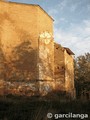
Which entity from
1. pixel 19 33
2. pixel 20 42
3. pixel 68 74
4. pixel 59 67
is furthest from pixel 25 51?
pixel 68 74

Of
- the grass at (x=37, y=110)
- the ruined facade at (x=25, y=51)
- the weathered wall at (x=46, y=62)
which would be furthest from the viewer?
the weathered wall at (x=46, y=62)

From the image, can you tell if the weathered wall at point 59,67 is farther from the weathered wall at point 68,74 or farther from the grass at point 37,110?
the grass at point 37,110

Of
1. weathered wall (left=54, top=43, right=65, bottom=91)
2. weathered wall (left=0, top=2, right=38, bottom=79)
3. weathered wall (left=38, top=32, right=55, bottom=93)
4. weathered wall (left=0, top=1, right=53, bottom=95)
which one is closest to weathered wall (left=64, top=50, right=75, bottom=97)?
weathered wall (left=54, top=43, right=65, bottom=91)

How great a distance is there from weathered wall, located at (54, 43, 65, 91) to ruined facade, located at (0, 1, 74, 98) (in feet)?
5.84

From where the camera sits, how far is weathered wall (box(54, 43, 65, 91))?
28.9 m

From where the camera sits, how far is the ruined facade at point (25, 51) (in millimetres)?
24250

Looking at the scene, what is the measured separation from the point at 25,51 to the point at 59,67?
6.07 m

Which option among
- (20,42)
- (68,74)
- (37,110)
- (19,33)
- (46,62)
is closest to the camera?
(37,110)

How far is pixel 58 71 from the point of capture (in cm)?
2950

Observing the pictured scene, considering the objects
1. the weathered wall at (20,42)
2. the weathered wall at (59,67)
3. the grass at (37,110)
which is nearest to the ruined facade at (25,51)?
the weathered wall at (20,42)

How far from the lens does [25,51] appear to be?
25.0m

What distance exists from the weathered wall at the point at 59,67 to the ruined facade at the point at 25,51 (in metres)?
1.78

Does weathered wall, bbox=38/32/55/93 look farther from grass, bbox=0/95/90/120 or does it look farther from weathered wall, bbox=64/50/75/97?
grass, bbox=0/95/90/120

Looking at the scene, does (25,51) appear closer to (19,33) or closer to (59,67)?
(19,33)
